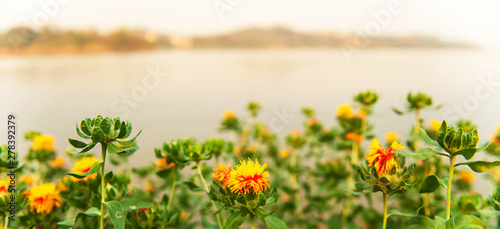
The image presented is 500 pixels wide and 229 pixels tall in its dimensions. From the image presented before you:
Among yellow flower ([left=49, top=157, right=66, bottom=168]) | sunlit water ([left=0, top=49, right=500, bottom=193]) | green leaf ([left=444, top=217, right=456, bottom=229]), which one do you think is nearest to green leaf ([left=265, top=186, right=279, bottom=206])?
green leaf ([left=444, top=217, right=456, bottom=229])

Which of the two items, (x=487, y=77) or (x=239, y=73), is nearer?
(x=487, y=77)

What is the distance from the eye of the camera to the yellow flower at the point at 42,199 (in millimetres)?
732

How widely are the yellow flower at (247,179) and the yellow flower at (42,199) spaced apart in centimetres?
47

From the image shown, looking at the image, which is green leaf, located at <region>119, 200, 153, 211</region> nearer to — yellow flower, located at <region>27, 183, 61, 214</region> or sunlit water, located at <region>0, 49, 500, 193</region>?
yellow flower, located at <region>27, 183, 61, 214</region>

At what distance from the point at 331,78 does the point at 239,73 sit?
0.61m

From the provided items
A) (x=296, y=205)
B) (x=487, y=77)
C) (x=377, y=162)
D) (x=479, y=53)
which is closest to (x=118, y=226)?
(x=377, y=162)

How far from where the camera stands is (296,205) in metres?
1.50

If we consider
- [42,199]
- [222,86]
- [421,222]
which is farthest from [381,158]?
[222,86]

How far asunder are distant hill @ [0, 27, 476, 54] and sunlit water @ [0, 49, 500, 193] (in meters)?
0.05

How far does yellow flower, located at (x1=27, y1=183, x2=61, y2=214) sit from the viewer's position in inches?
28.8

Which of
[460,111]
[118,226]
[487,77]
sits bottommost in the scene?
[118,226]

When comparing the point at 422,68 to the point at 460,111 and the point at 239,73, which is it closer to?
the point at 460,111

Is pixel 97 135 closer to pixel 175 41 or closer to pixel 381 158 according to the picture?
pixel 381 158

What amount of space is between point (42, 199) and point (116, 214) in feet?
1.02
